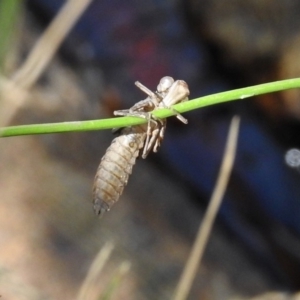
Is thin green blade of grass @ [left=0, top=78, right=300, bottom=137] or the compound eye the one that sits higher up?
the compound eye

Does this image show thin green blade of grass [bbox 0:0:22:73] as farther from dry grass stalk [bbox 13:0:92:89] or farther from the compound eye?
the compound eye

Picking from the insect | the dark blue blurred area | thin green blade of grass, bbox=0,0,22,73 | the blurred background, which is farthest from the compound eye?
the dark blue blurred area

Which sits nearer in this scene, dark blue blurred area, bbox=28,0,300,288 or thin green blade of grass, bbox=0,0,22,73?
thin green blade of grass, bbox=0,0,22,73

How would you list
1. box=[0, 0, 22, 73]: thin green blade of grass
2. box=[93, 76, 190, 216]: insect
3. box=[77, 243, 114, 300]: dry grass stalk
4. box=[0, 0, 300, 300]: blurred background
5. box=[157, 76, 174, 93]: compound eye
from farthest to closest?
box=[0, 0, 300, 300]: blurred background → box=[77, 243, 114, 300]: dry grass stalk → box=[157, 76, 174, 93]: compound eye → box=[93, 76, 190, 216]: insect → box=[0, 0, 22, 73]: thin green blade of grass

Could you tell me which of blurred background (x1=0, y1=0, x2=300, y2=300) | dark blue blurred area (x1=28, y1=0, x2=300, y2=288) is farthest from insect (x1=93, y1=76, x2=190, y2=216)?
dark blue blurred area (x1=28, y1=0, x2=300, y2=288)

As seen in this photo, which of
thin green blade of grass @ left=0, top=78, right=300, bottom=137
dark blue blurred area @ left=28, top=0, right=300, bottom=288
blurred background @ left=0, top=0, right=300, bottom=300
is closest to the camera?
thin green blade of grass @ left=0, top=78, right=300, bottom=137

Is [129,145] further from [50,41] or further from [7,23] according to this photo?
[7,23]

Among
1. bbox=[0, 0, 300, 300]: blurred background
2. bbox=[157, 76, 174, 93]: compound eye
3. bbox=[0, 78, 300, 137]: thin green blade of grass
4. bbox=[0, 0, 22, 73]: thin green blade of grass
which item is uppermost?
bbox=[0, 0, 300, 300]: blurred background

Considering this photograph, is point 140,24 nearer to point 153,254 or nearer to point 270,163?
point 270,163

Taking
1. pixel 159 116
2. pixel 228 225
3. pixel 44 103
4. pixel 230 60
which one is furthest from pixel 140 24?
pixel 159 116
